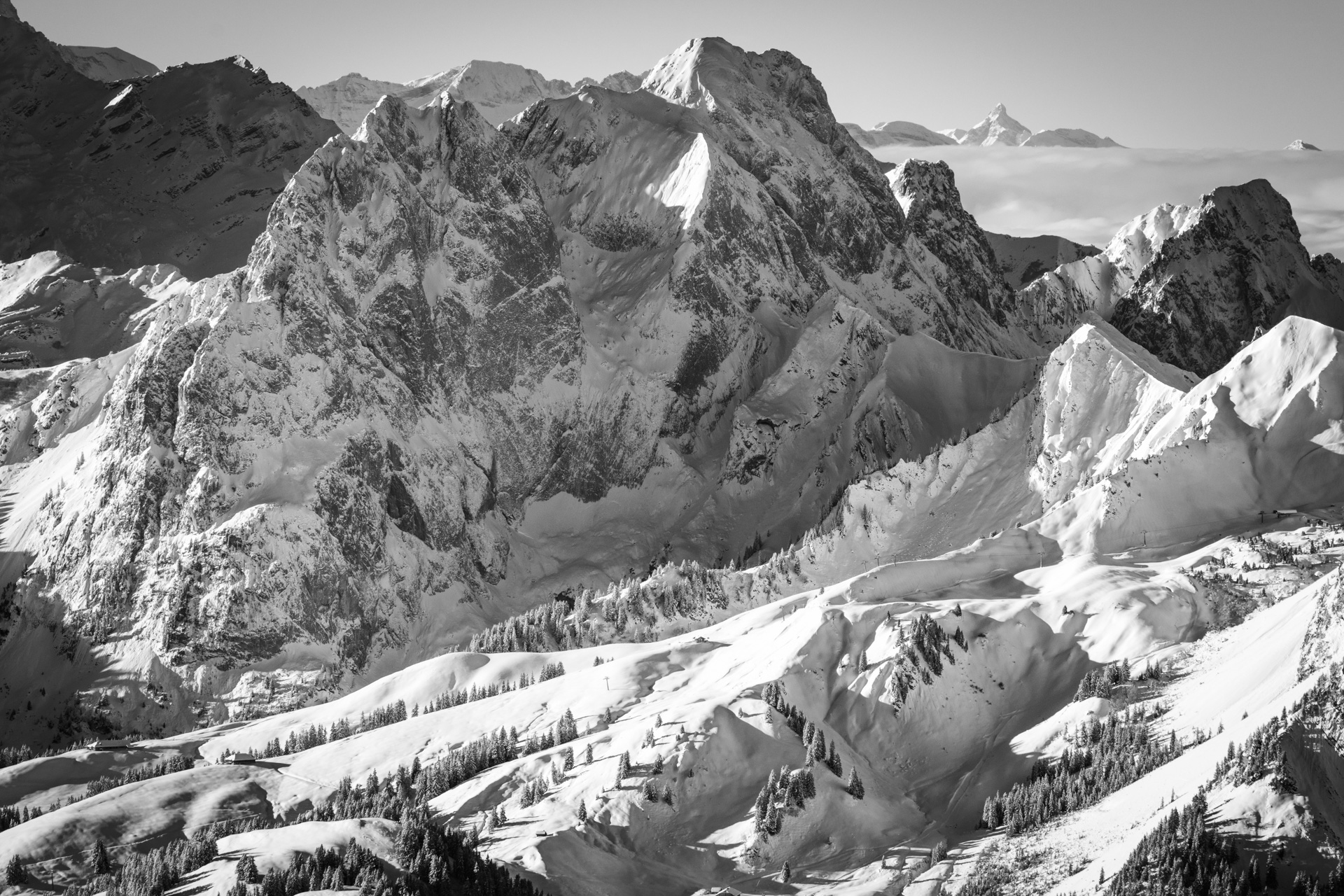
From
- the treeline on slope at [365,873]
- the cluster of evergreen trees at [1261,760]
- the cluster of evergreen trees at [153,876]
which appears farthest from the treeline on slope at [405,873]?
the cluster of evergreen trees at [1261,760]

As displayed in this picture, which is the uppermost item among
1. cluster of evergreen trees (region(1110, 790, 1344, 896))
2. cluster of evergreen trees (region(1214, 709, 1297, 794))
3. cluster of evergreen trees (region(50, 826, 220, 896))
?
cluster of evergreen trees (region(50, 826, 220, 896))

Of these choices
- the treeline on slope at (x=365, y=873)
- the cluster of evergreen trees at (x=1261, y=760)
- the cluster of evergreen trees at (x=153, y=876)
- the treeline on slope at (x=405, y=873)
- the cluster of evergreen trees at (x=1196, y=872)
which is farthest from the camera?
the cluster of evergreen trees at (x=153, y=876)

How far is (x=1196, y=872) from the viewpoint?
582 feet

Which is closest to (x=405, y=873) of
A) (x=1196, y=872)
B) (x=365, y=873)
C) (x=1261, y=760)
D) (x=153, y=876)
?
(x=365, y=873)

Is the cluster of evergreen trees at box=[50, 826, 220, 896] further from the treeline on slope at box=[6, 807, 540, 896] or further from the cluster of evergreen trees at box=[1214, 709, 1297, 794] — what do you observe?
the cluster of evergreen trees at box=[1214, 709, 1297, 794]

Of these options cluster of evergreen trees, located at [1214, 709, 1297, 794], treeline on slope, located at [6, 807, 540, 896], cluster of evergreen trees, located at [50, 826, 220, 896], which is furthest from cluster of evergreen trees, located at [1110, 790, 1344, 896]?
cluster of evergreen trees, located at [50, 826, 220, 896]

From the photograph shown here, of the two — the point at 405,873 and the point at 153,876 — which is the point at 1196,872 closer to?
the point at 405,873

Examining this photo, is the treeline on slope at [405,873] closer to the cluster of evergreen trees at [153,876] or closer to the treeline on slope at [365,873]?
the treeline on slope at [365,873]

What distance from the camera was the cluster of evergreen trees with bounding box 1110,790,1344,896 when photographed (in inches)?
6909

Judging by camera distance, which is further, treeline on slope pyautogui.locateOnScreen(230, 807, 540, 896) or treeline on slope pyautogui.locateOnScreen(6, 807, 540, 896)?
treeline on slope pyautogui.locateOnScreen(6, 807, 540, 896)

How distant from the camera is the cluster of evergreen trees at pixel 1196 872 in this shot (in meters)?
176

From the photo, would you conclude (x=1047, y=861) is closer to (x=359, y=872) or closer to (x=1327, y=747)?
(x=1327, y=747)

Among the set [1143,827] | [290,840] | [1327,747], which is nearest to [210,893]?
[290,840]

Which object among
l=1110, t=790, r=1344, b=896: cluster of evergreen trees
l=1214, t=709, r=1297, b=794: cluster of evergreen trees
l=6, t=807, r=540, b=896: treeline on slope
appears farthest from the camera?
l=1214, t=709, r=1297, b=794: cluster of evergreen trees
